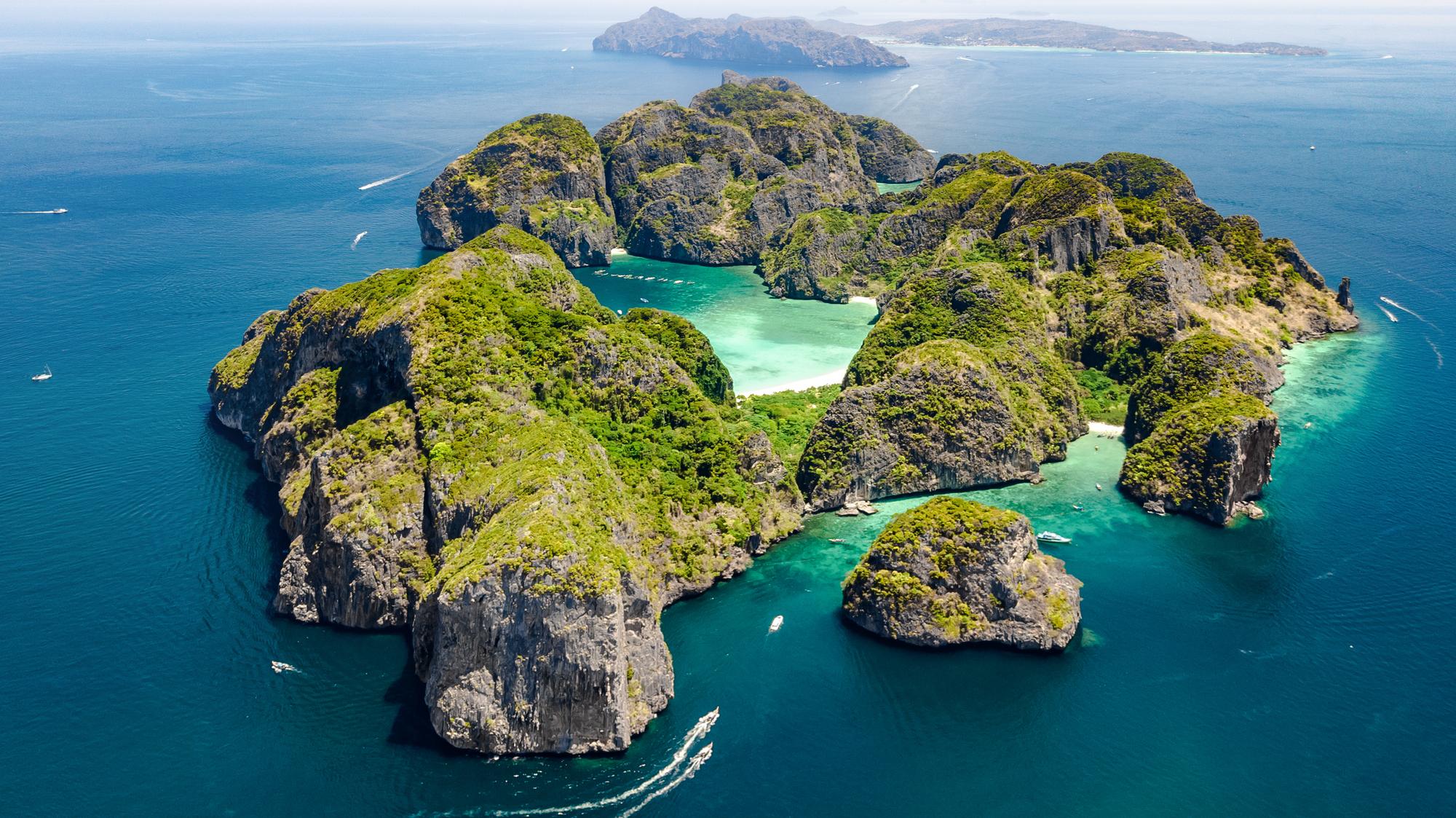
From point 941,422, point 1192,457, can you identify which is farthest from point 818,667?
point 1192,457

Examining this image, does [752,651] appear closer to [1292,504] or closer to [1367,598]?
[1367,598]

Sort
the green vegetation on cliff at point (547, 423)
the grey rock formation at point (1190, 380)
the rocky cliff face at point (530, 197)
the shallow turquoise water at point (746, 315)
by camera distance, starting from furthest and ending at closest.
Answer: the rocky cliff face at point (530, 197) → the shallow turquoise water at point (746, 315) → the grey rock formation at point (1190, 380) → the green vegetation on cliff at point (547, 423)

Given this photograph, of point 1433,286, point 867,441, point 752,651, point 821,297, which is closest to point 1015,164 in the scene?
point 821,297

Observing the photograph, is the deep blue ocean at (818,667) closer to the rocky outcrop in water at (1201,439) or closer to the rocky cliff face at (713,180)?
the rocky outcrop in water at (1201,439)

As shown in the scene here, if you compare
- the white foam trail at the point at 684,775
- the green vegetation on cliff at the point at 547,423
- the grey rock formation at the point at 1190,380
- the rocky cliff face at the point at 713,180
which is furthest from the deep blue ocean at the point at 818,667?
the rocky cliff face at the point at 713,180

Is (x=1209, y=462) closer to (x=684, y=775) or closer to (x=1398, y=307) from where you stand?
(x=684, y=775)

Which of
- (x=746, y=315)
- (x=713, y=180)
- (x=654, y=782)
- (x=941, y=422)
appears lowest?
(x=654, y=782)
